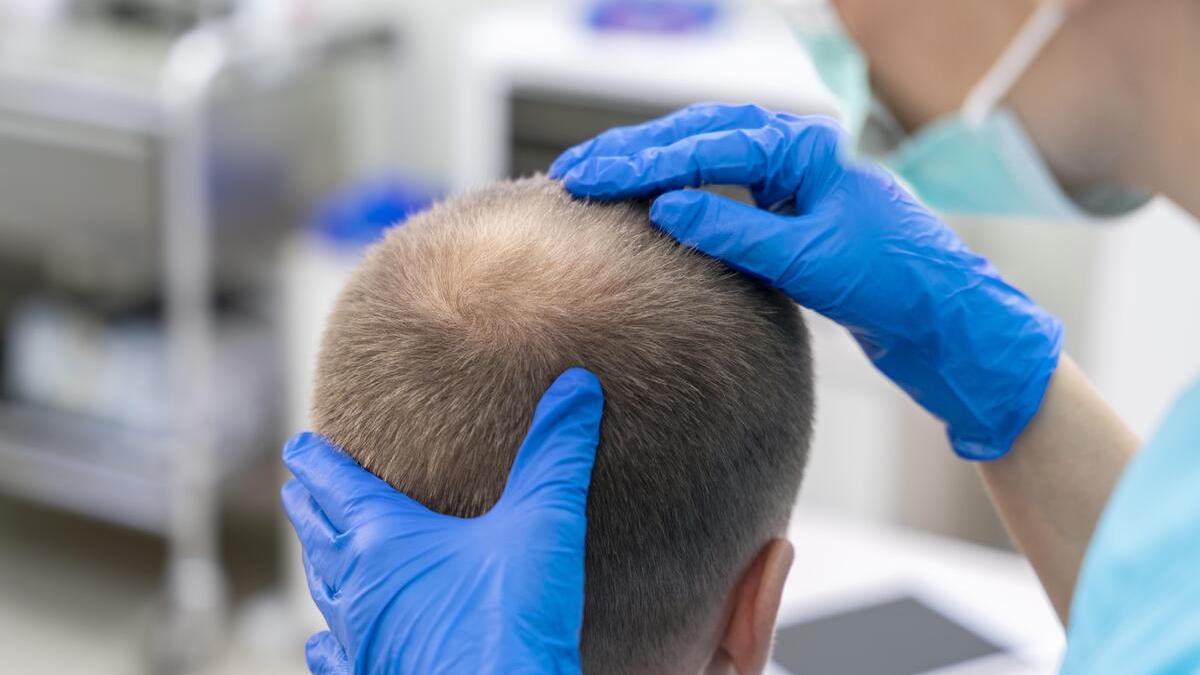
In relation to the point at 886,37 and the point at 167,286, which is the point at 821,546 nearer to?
the point at 886,37

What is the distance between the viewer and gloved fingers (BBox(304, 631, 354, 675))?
1.00m

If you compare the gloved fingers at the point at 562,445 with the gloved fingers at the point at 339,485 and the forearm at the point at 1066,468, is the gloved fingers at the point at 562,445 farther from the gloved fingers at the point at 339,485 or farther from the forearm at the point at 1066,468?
the forearm at the point at 1066,468

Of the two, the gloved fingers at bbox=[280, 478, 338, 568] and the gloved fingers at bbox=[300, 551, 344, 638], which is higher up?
the gloved fingers at bbox=[280, 478, 338, 568]

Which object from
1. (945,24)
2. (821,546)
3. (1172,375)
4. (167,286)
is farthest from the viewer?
(167,286)

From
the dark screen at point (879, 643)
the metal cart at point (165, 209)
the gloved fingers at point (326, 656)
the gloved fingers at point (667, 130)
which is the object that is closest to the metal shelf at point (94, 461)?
the metal cart at point (165, 209)

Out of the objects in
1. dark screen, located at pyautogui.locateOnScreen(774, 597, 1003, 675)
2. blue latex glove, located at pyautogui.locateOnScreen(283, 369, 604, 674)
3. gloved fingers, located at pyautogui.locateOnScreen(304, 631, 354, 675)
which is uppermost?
blue latex glove, located at pyautogui.locateOnScreen(283, 369, 604, 674)

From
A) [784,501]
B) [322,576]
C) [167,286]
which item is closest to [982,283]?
[784,501]

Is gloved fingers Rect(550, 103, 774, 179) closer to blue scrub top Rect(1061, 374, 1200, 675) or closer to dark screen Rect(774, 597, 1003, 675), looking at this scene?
blue scrub top Rect(1061, 374, 1200, 675)

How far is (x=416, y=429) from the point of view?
918 mm

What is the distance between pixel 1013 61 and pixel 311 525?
1.85 feet

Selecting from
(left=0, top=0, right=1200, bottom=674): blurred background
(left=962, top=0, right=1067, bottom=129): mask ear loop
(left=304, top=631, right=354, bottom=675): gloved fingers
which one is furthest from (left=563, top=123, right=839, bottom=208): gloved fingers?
(left=0, top=0, right=1200, bottom=674): blurred background

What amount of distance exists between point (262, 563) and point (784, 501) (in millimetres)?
2311

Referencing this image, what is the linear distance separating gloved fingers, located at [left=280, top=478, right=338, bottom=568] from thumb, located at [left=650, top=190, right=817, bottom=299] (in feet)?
1.02

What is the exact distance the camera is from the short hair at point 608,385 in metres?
0.90
